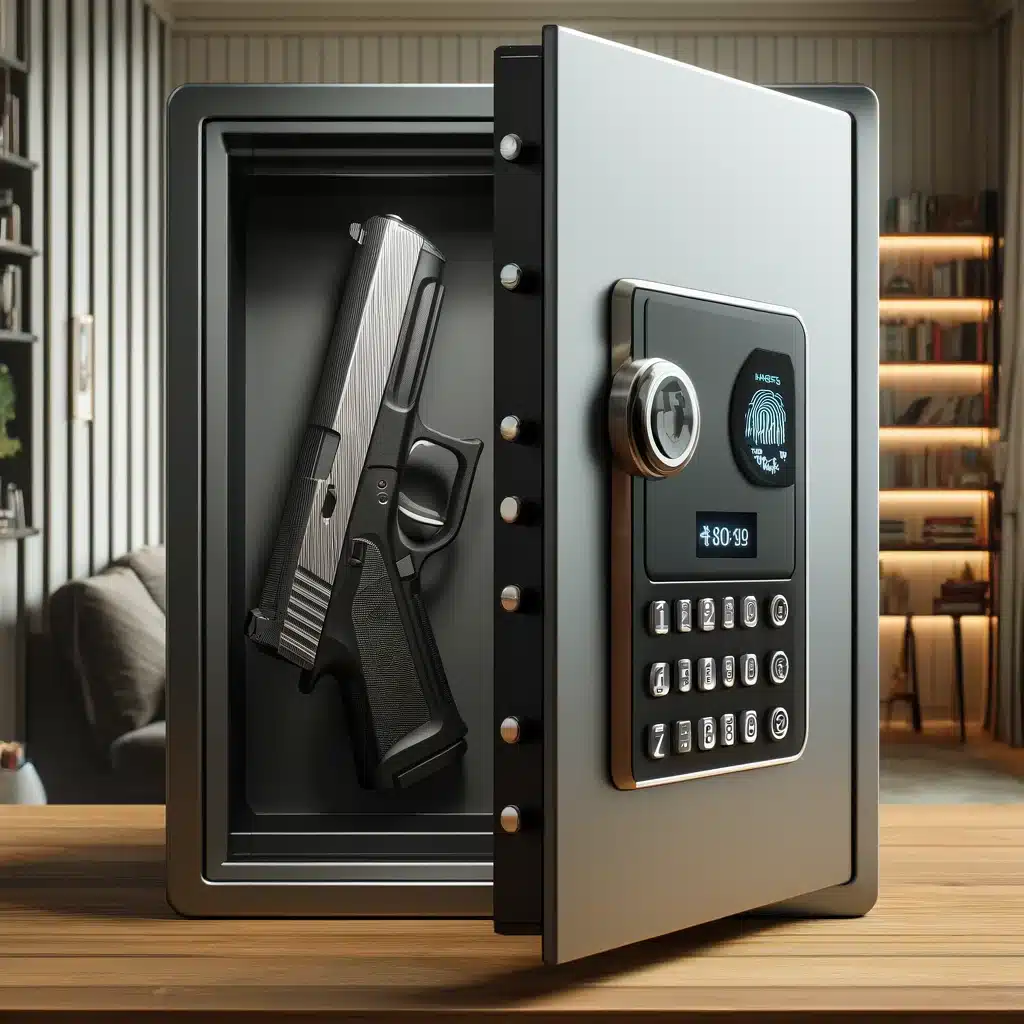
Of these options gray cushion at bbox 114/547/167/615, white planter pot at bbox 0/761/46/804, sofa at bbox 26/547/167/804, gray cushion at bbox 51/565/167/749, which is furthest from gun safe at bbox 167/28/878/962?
gray cushion at bbox 114/547/167/615

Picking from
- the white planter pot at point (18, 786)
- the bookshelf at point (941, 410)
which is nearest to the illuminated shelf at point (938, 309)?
the bookshelf at point (941, 410)

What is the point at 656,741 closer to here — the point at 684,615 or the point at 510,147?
the point at 684,615

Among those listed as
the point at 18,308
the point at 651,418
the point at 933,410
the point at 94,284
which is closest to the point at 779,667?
the point at 651,418

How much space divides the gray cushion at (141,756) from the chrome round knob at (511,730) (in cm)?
245

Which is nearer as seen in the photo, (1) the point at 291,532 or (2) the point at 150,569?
(1) the point at 291,532

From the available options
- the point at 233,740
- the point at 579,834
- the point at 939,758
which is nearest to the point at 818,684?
the point at 579,834

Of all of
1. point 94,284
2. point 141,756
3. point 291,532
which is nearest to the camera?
point 291,532

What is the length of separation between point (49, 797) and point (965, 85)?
4600 mm

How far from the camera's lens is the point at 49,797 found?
287 centimetres

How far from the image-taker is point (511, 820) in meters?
0.39

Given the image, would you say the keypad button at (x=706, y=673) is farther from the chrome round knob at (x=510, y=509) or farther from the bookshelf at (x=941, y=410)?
the bookshelf at (x=941, y=410)

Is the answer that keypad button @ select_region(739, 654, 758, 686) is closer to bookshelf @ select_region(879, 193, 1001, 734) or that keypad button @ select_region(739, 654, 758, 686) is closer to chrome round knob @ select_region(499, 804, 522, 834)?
chrome round knob @ select_region(499, 804, 522, 834)

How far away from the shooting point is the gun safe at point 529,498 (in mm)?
393

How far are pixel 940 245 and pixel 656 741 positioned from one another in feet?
15.8
